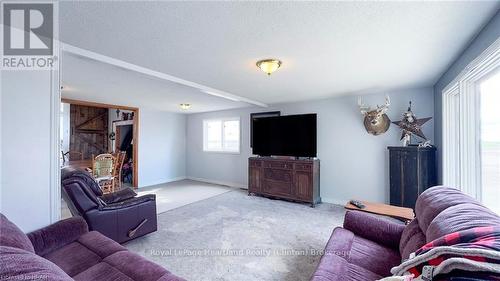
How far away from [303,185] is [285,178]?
417 millimetres

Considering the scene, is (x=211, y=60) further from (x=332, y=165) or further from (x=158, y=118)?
(x=158, y=118)

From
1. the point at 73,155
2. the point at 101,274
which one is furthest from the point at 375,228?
the point at 73,155

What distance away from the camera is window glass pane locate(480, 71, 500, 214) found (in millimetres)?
1947

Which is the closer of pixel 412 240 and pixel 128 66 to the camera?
pixel 412 240

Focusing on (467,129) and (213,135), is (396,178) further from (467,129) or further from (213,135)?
(213,135)

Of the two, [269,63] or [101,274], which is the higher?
[269,63]

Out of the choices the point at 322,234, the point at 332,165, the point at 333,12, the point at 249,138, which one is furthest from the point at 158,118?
the point at 333,12

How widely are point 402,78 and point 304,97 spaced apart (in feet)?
5.66

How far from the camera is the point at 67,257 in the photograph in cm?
158

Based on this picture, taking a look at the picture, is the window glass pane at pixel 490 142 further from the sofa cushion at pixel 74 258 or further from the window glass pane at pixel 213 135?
the window glass pane at pixel 213 135

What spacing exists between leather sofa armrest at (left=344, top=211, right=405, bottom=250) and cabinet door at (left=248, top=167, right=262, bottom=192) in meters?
2.91

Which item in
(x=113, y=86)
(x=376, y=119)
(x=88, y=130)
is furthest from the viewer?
(x=88, y=130)

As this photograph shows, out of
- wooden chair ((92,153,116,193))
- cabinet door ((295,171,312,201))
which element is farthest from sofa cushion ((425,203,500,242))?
wooden chair ((92,153,116,193))

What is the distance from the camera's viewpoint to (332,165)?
177 inches
